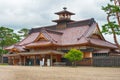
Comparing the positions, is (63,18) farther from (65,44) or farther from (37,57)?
(37,57)

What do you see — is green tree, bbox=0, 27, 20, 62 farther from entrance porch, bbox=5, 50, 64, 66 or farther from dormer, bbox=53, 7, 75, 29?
dormer, bbox=53, 7, 75, 29

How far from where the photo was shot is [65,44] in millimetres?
48031

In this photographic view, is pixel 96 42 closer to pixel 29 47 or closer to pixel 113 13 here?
pixel 29 47

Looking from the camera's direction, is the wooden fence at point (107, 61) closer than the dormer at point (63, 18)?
Result: Yes

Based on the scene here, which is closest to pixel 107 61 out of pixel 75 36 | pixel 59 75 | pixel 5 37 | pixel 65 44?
pixel 65 44

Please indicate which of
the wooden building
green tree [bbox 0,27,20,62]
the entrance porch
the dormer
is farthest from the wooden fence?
green tree [bbox 0,27,20,62]

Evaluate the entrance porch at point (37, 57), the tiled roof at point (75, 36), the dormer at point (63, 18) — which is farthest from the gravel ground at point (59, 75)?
the dormer at point (63, 18)

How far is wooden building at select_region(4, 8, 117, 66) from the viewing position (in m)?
45.0

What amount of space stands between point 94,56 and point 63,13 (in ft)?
53.2

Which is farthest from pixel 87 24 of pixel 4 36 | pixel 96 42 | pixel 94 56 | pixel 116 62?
pixel 4 36

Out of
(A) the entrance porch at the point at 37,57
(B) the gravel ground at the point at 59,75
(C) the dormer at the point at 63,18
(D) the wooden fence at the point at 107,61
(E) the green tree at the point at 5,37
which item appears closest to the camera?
(B) the gravel ground at the point at 59,75

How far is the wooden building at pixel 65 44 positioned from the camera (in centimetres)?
4503

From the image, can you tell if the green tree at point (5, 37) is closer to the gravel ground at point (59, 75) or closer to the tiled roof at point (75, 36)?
the tiled roof at point (75, 36)

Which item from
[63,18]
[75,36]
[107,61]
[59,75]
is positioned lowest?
[59,75]
